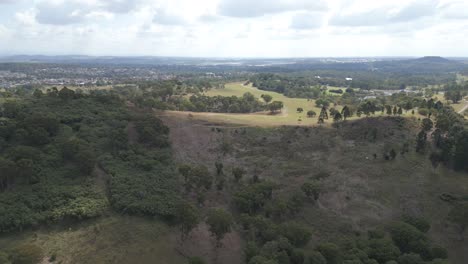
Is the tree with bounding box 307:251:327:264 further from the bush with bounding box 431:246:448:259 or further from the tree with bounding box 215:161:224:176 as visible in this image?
the tree with bounding box 215:161:224:176

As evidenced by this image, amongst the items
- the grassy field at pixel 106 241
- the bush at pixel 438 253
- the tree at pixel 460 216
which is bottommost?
the grassy field at pixel 106 241

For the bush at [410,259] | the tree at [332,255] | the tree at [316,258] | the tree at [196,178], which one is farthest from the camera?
the tree at [196,178]

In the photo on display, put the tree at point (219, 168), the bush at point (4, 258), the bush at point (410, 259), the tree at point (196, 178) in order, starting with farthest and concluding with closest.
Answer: the tree at point (219, 168) → the tree at point (196, 178) → the bush at point (410, 259) → the bush at point (4, 258)

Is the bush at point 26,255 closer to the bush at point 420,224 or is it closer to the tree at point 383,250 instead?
the tree at point 383,250

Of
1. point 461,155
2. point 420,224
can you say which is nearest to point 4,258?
point 420,224

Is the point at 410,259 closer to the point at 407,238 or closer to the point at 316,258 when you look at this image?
the point at 407,238

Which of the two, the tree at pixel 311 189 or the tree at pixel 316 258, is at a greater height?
the tree at pixel 311 189

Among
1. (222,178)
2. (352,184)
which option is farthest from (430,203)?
(222,178)

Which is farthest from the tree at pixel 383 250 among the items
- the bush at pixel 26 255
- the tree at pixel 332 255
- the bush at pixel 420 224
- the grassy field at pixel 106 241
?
the bush at pixel 26 255

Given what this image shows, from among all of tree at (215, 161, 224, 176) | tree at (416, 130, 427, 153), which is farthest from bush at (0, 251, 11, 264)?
tree at (416, 130, 427, 153)

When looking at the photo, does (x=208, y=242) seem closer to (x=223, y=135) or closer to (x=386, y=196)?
(x=386, y=196)
